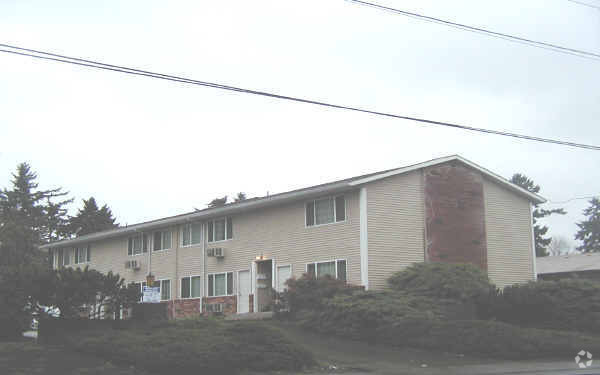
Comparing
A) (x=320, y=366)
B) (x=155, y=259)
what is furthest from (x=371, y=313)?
(x=155, y=259)

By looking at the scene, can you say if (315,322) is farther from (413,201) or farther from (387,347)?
(413,201)

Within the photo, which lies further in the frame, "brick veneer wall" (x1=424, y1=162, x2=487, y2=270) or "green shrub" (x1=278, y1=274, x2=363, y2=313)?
"brick veneer wall" (x1=424, y1=162, x2=487, y2=270)

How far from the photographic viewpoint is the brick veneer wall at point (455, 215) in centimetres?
2655

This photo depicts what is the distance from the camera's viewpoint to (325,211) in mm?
26469

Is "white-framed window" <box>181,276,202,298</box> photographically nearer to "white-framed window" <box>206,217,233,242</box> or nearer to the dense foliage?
"white-framed window" <box>206,217,233,242</box>

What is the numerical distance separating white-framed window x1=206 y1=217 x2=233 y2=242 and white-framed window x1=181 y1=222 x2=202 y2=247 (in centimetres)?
74

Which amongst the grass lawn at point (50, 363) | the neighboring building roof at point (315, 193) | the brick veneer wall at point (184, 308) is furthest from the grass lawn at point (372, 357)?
the brick veneer wall at point (184, 308)

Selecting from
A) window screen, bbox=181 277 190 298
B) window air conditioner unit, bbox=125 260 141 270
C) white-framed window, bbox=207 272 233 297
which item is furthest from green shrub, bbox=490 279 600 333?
window air conditioner unit, bbox=125 260 141 270

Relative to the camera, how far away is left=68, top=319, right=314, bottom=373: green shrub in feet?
43.8

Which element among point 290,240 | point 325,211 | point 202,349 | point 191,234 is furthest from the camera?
point 191,234

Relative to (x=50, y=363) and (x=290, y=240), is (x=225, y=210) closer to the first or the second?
(x=290, y=240)

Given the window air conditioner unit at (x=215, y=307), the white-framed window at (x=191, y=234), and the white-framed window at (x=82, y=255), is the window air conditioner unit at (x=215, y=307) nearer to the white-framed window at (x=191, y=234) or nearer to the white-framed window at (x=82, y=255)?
the white-framed window at (x=191, y=234)

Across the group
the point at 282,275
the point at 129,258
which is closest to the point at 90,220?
the point at 129,258

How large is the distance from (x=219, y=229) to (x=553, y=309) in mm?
15384
